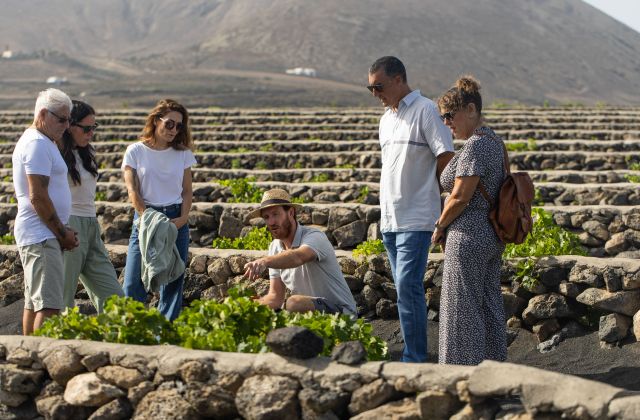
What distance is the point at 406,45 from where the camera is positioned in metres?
87.1

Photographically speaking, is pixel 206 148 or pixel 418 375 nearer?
pixel 418 375

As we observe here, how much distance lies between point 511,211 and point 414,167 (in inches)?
34.0

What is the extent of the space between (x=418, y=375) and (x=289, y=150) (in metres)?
12.9

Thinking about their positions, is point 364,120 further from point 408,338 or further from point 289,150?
point 408,338

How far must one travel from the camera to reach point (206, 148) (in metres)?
18.0

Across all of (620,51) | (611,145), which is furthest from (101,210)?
(620,51)

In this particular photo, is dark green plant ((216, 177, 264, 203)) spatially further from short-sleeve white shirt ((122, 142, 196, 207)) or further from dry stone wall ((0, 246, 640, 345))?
short-sleeve white shirt ((122, 142, 196, 207))

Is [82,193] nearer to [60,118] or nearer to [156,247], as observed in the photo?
[156,247]

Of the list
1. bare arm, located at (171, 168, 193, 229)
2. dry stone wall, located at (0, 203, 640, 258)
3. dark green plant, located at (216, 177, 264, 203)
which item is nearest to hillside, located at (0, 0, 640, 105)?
dark green plant, located at (216, 177, 264, 203)

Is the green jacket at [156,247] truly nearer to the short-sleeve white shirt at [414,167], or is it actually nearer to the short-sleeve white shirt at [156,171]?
the short-sleeve white shirt at [156,171]

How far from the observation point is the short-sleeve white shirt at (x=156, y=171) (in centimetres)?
729

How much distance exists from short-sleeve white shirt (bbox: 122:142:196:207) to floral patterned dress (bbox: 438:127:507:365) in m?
2.34

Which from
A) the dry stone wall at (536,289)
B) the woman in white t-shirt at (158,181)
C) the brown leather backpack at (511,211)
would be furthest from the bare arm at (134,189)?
the brown leather backpack at (511,211)

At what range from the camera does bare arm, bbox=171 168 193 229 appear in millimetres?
7277
